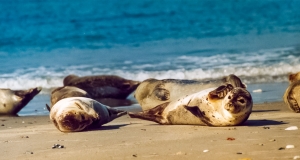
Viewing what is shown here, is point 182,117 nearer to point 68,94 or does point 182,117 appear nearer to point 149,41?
point 68,94

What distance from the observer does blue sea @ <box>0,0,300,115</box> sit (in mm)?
12789

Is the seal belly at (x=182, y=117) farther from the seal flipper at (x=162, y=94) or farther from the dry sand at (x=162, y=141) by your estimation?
the seal flipper at (x=162, y=94)

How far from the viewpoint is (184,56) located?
1568 cm

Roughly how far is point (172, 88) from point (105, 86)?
2.81m

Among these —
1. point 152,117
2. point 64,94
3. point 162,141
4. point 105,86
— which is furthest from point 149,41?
point 162,141

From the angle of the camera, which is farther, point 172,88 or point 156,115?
point 172,88

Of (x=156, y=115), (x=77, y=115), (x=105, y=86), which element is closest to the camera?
(x=77, y=115)

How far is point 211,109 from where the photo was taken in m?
A: 6.21

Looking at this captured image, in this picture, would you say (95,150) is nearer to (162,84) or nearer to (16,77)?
(162,84)

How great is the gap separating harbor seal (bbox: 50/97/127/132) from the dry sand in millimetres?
85

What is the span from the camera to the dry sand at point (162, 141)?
195 inches

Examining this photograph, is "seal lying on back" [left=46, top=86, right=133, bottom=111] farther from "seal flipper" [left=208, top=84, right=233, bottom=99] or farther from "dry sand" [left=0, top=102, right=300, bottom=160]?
"seal flipper" [left=208, top=84, right=233, bottom=99]

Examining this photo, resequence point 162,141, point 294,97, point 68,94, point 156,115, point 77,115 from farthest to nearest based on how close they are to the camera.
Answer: point 68,94 < point 294,97 < point 156,115 < point 77,115 < point 162,141

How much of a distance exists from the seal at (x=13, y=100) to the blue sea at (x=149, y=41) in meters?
0.20
